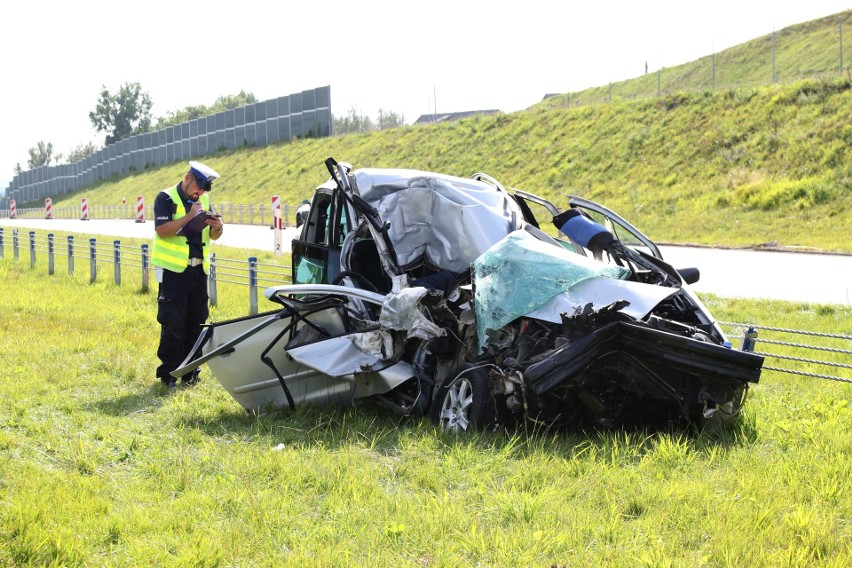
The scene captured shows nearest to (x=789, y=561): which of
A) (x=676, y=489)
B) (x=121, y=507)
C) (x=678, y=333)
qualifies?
(x=676, y=489)

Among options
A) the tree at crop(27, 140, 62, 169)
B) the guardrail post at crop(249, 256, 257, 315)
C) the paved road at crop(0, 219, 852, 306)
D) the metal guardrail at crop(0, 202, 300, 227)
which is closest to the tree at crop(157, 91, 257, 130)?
the tree at crop(27, 140, 62, 169)

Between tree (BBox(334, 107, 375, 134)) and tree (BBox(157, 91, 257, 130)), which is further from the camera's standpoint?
tree (BBox(157, 91, 257, 130))

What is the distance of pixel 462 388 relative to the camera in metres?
5.63

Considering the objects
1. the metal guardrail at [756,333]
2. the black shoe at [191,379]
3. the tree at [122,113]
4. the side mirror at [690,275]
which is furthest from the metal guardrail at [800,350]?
the tree at [122,113]

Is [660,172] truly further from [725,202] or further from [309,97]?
[309,97]

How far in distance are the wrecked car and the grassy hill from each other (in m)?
14.2

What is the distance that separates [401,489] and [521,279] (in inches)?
62.2

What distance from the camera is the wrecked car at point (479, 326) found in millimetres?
5078

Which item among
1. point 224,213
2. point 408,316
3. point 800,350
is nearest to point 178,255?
point 408,316

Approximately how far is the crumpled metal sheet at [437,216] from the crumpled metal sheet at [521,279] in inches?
35.2

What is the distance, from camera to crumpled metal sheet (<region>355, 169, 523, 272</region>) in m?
6.80

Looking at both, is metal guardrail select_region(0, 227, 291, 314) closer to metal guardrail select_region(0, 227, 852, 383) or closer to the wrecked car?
metal guardrail select_region(0, 227, 852, 383)

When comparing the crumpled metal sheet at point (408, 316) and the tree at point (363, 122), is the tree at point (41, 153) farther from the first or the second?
the crumpled metal sheet at point (408, 316)

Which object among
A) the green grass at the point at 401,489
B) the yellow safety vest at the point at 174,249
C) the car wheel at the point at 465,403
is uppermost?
the yellow safety vest at the point at 174,249
